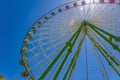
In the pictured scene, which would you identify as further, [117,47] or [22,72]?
[22,72]

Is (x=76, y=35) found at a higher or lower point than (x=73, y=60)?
higher

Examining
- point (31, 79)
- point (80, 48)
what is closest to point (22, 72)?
point (31, 79)

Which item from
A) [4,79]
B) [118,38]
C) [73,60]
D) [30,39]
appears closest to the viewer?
[118,38]

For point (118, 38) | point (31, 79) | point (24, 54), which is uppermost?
point (118, 38)

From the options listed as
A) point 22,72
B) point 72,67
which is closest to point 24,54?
point 22,72

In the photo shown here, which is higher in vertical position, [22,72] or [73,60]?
[73,60]

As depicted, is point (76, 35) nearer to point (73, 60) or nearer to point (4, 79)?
point (73, 60)

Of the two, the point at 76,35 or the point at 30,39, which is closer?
the point at 76,35

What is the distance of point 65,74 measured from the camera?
74.4ft

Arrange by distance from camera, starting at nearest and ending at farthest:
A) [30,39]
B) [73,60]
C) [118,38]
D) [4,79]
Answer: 1. [118,38]
2. [73,60]
3. [4,79]
4. [30,39]

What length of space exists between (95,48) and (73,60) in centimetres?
299

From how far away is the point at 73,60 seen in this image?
22.2 m

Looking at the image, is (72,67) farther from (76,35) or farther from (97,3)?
(97,3)

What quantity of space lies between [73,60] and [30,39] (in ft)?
24.3
